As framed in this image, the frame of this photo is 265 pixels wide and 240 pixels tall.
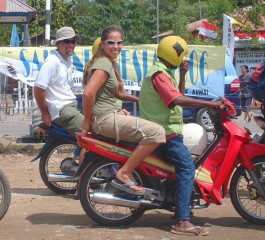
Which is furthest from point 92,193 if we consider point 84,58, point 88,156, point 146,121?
point 84,58

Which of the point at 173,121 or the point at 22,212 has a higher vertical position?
the point at 173,121

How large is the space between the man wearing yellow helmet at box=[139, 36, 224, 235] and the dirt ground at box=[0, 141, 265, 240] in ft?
0.84

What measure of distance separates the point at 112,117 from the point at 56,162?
1951mm

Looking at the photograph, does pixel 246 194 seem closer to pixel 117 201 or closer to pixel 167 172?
pixel 167 172

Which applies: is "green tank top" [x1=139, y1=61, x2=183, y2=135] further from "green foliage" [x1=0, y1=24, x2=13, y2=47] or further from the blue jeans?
"green foliage" [x1=0, y1=24, x2=13, y2=47]

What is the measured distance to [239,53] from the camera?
28984mm

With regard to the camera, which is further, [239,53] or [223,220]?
[239,53]

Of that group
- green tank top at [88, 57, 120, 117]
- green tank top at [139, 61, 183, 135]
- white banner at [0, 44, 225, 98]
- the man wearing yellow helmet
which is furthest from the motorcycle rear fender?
white banner at [0, 44, 225, 98]

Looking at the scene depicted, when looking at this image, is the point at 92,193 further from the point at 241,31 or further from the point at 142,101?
the point at 241,31

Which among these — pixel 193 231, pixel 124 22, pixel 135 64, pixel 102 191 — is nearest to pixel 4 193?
pixel 102 191

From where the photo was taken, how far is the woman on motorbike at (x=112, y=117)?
574 centimetres

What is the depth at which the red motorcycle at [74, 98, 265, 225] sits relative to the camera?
19.2 feet

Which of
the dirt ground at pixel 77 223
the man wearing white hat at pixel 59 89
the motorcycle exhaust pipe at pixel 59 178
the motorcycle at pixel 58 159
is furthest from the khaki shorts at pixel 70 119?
the dirt ground at pixel 77 223

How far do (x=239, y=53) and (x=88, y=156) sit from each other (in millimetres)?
23789
